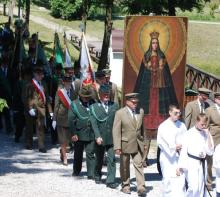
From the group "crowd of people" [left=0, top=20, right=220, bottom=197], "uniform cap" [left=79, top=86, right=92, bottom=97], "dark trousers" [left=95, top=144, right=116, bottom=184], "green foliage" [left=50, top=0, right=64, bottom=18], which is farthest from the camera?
"green foliage" [left=50, top=0, right=64, bottom=18]

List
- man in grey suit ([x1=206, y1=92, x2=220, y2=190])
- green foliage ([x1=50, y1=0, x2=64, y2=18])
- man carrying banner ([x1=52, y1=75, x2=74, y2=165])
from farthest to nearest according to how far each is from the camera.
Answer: green foliage ([x1=50, y1=0, x2=64, y2=18]), man carrying banner ([x1=52, y1=75, x2=74, y2=165]), man in grey suit ([x1=206, y1=92, x2=220, y2=190])

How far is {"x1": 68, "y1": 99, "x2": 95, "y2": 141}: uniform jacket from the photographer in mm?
12297

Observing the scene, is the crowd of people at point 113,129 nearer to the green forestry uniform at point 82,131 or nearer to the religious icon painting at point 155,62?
the green forestry uniform at point 82,131

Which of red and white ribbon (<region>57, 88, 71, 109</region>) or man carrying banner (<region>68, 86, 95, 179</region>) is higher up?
red and white ribbon (<region>57, 88, 71, 109</region>)

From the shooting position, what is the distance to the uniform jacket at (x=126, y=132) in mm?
11447

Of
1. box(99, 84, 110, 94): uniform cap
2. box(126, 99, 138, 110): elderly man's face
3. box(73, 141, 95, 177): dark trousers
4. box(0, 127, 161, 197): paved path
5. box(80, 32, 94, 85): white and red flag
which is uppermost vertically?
box(80, 32, 94, 85): white and red flag

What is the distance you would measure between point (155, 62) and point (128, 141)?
75.6 inches

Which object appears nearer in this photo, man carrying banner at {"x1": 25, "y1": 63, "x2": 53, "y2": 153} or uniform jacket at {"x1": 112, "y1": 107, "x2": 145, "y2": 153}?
uniform jacket at {"x1": 112, "y1": 107, "x2": 145, "y2": 153}

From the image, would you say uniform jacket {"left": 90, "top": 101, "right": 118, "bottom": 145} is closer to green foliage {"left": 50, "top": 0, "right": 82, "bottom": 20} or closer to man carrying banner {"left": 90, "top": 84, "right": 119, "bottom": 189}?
man carrying banner {"left": 90, "top": 84, "right": 119, "bottom": 189}

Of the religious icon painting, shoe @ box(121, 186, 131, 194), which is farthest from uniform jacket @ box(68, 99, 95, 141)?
shoe @ box(121, 186, 131, 194)

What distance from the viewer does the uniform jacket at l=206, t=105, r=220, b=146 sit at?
1206 centimetres

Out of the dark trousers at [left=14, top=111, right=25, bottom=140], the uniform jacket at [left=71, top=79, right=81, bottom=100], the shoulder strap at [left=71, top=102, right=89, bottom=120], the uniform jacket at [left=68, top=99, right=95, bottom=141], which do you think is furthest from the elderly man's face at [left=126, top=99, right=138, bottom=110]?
the dark trousers at [left=14, top=111, right=25, bottom=140]

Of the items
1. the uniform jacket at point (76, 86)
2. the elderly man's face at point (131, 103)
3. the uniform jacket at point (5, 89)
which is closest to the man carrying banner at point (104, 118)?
the elderly man's face at point (131, 103)

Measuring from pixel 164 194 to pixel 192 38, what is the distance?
156 feet
